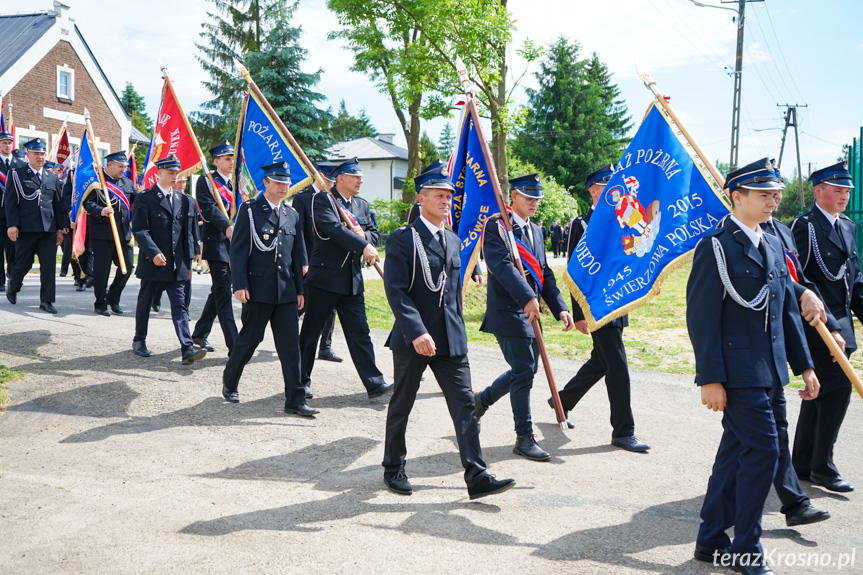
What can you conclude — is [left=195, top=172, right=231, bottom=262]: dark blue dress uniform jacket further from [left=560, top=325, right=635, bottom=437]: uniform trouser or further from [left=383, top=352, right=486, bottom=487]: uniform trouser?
[left=560, top=325, right=635, bottom=437]: uniform trouser

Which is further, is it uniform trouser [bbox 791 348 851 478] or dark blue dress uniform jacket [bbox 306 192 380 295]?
dark blue dress uniform jacket [bbox 306 192 380 295]

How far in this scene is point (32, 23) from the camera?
110 ft

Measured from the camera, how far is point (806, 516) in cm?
429

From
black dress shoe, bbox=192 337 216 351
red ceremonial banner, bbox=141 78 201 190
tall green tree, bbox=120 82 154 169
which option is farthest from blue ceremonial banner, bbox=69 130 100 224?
tall green tree, bbox=120 82 154 169

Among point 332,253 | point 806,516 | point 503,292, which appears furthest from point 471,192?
point 806,516

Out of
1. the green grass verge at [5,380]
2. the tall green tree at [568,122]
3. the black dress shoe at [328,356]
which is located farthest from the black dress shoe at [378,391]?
the tall green tree at [568,122]

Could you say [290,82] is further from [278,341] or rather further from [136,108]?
[136,108]

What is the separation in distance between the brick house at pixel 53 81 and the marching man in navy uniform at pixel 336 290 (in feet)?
84.2

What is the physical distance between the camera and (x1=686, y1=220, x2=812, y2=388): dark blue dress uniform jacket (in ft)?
12.8

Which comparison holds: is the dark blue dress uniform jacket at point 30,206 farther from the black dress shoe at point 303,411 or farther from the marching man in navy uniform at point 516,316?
the marching man in navy uniform at point 516,316

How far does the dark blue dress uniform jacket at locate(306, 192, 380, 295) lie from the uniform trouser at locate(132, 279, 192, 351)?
1.75 m

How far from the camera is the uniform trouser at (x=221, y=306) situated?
8086 mm

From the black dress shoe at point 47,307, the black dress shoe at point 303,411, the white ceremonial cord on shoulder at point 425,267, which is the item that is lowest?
the black dress shoe at point 303,411

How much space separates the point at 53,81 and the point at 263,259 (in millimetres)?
30914
